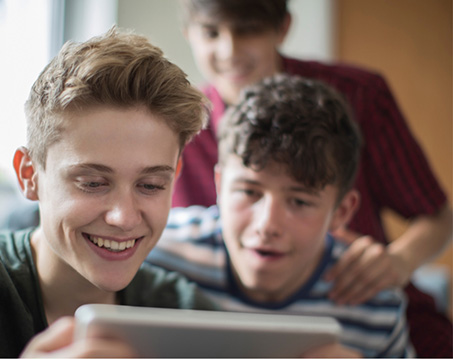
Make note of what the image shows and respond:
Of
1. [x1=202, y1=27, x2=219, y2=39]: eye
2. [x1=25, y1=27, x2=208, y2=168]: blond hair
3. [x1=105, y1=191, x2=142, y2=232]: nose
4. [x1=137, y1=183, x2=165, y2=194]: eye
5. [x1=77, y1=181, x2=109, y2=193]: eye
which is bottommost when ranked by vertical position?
[x1=105, y1=191, x2=142, y2=232]: nose

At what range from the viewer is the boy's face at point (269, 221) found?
964 millimetres

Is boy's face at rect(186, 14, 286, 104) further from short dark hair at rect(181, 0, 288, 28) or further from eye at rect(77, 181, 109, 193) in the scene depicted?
eye at rect(77, 181, 109, 193)

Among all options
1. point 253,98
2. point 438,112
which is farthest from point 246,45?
point 438,112

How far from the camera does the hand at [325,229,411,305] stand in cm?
108

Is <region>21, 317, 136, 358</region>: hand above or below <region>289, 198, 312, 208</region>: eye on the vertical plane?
above

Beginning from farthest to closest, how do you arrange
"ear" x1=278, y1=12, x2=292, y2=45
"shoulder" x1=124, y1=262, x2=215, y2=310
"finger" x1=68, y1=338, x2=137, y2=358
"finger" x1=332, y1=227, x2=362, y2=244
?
1. "ear" x1=278, y1=12, x2=292, y2=45
2. "finger" x1=332, y1=227, x2=362, y2=244
3. "shoulder" x1=124, y1=262, x2=215, y2=310
4. "finger" x1=68, y1=338, x2=137, y2=358

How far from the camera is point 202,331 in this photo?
19.1 inches

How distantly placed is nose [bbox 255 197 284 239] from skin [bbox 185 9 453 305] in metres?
0.22

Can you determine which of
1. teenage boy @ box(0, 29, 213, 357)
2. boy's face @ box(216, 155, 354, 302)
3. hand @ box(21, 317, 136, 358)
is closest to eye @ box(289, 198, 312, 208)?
boy's face @ box(216, 155, 354, 302)

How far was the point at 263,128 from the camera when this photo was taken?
39.2 inches

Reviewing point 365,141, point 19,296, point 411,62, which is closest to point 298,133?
point 365,141

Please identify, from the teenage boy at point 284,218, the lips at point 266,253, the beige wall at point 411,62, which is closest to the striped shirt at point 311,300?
the teenage boy at point 284,218

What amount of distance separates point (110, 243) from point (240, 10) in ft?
2.41

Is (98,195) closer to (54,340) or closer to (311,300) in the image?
(54,340)
